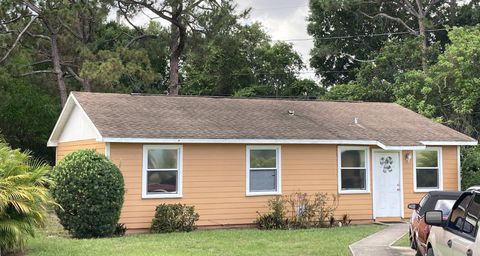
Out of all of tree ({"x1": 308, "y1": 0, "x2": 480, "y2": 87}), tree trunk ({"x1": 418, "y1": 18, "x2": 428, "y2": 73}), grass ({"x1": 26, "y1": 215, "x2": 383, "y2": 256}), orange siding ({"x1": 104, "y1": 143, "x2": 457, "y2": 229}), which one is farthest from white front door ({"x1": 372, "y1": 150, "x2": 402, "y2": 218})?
tree ({"x1": 308, "y1": 0, "x2": 480, "y2": 87})

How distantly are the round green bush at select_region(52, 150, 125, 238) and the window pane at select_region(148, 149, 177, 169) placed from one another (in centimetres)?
184

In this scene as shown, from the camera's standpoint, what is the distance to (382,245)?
45.1 feet

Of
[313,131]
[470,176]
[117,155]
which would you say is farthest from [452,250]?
[470,176]

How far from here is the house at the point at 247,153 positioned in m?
16.8

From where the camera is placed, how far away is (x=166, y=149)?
56.5 feet

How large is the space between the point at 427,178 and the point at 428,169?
320mm

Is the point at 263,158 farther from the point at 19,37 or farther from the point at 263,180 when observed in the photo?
the point at 19,37

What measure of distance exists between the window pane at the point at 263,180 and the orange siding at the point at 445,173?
4855 mm

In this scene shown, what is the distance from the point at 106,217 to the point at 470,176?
542 inches

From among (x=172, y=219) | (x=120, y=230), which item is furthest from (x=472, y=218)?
(x=120, y=230)

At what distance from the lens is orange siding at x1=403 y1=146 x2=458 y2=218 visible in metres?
20.3

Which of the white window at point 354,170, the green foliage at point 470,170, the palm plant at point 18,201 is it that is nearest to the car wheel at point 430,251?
the palm plant at point 18,201

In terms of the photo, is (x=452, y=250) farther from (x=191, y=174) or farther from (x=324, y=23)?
(x=324, y=23)

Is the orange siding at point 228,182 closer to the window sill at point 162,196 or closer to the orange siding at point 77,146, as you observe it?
the window sill at point 162,196
